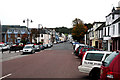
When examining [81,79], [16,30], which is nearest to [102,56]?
[81,79]


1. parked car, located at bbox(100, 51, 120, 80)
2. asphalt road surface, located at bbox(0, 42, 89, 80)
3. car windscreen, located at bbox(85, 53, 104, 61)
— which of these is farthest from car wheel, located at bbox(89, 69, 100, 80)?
parked car, located at bbox(100, 51, 120, 80)

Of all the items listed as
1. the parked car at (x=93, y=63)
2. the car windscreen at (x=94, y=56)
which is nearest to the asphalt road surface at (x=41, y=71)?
the parked car at (x=93, y=63)

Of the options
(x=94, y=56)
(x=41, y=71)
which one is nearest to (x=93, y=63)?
(x=94, y=56)

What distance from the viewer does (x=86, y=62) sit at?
11164 mm

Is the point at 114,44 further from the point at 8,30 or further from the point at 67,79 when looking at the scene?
the point at 8,30

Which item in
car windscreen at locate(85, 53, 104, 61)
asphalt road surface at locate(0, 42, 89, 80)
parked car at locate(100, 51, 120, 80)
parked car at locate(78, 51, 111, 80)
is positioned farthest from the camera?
asphalt road surface at locate(0, 42, 89, 80)

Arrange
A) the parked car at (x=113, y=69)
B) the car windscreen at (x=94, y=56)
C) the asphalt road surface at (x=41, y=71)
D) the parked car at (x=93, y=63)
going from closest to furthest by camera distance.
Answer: the parked car at (x=113, y=69) < the parked car at (x=93, y=63) < the car windscreen at (x=94, y=56) < the asphalt road surface at (x=41, y=71)

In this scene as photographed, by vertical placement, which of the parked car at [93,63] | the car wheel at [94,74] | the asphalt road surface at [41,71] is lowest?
the asphalt road surface at [41,71]

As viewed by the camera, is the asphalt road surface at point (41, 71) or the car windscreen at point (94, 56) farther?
the asphalt road surface at point (41, 71)

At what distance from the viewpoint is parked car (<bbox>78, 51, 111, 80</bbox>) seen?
10758mm

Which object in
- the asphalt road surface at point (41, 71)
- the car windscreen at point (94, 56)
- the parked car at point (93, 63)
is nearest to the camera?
the parked car at point (93, 63)

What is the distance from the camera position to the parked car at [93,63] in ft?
35.3

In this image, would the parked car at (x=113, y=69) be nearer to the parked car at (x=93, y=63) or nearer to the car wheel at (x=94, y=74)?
the parked car at (x=93, y=63)

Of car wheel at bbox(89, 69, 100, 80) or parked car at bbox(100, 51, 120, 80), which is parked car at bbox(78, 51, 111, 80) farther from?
parked car at bbox(100, 51, 120, 80)
